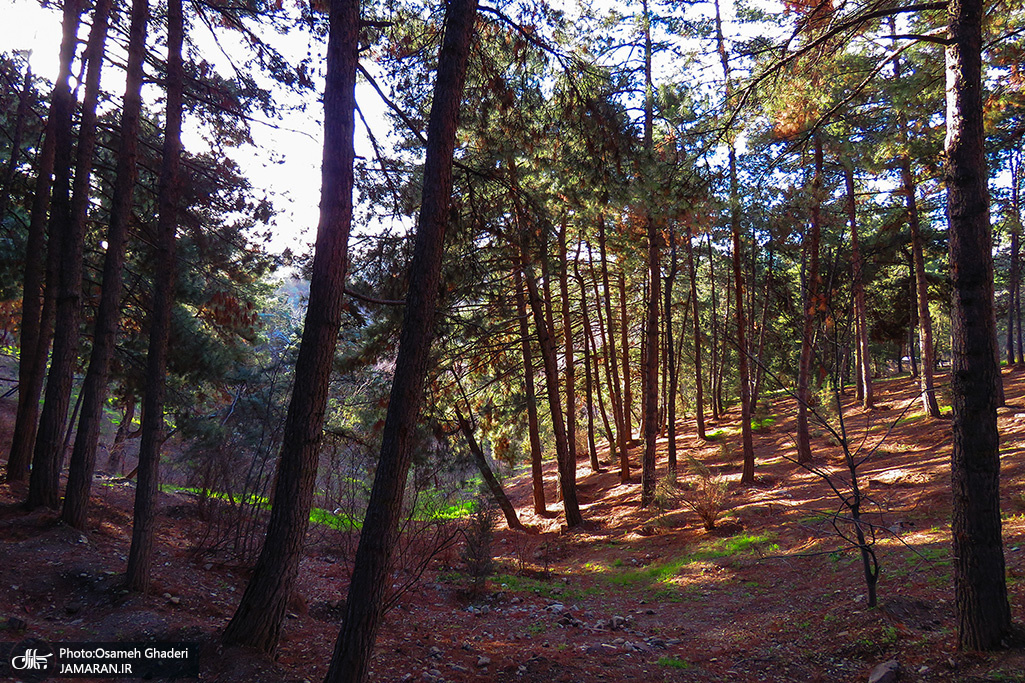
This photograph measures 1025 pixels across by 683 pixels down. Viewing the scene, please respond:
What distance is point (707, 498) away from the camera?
12.4m

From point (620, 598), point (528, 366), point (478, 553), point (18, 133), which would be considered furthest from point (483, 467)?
point (18, 133)

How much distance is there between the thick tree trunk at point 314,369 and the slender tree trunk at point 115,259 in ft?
12.1

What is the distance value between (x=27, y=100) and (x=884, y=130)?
1531 cm

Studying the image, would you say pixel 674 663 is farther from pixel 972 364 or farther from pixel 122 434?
pixel 122 434

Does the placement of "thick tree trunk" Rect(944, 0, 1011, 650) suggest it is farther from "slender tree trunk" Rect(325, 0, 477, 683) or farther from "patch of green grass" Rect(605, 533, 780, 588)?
"patch of green grass" Rect(605, 533, 780, 588)

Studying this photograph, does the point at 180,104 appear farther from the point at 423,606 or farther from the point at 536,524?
the point at 536,524

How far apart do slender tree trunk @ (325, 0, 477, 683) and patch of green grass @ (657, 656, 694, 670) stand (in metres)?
3.14

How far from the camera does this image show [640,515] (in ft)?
46.8

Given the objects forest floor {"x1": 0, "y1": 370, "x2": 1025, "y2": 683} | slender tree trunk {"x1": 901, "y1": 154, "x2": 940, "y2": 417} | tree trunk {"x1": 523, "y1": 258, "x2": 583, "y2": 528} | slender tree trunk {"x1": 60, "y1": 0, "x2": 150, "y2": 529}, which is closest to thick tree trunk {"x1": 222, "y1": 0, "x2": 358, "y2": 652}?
forest floor {"x1": 0, "y1": 370, "x2": 1025, "y2": 683}

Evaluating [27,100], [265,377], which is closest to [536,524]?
[265,377]

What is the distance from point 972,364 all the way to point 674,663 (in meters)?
3.88

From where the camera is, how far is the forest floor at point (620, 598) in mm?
5332

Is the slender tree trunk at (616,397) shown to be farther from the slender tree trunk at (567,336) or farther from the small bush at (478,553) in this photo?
the small bush at (478,553)

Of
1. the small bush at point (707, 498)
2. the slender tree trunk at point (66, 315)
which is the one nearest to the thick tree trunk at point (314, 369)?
the slender tree trunk at point (66, 315)
